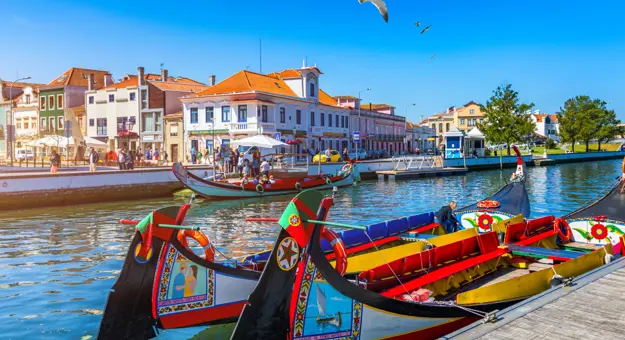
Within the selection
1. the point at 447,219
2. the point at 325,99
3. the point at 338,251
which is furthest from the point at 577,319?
the point at 325,99

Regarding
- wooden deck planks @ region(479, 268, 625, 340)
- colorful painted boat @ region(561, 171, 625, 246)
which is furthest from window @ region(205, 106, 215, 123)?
wooden deck planks @ region(479, 268, 625, 340)

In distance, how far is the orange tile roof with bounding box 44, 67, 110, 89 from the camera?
60.7m

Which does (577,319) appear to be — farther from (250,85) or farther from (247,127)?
(250,85)

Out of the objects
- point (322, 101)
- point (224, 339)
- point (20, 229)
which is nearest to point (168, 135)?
point (322, 101)

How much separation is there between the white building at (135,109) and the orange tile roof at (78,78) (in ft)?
15.2

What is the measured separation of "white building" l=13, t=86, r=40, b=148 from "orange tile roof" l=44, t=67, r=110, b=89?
3.12 m

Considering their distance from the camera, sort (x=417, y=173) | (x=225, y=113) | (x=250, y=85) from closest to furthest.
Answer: (x=417, y=173) < (x=225, y=113) < (x=250, y=85)

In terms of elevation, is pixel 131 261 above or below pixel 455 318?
above

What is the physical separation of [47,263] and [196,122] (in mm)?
36331

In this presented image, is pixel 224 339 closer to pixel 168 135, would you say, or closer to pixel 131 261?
pixel 131 261

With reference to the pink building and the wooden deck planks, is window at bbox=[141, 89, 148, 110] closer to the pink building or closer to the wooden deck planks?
the pink building

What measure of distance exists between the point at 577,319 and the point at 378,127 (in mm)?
66131

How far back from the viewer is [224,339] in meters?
8.16

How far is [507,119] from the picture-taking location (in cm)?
6706
